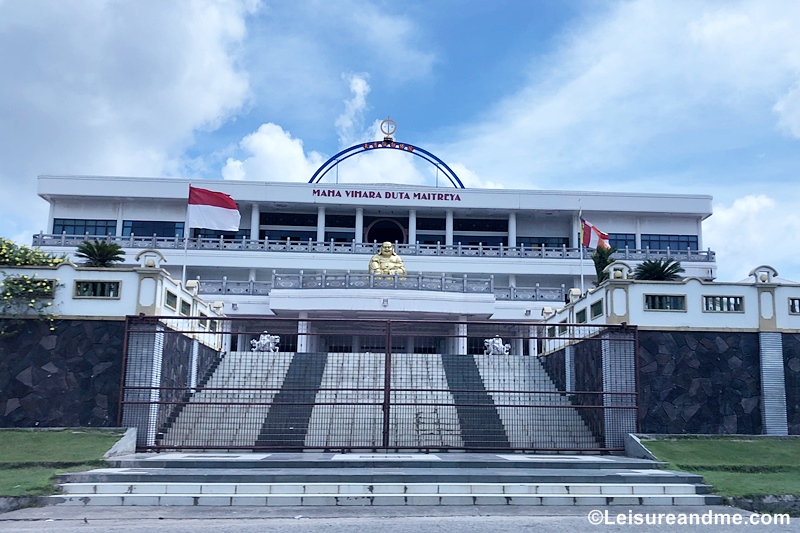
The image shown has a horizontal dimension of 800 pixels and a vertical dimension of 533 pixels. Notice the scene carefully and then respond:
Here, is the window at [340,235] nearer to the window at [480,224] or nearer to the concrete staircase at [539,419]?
the window at [480,224]

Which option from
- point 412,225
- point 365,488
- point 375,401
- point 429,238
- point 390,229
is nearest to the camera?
point 365,488

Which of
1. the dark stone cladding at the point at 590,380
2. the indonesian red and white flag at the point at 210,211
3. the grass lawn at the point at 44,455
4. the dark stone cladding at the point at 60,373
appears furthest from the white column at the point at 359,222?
the grass lawn at the point at 44,455

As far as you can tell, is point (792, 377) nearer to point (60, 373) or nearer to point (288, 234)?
point (60, 373)

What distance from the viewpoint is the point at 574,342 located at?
19.2 metres

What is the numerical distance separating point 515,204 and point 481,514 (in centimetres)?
3820

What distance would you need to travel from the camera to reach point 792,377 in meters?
17.0

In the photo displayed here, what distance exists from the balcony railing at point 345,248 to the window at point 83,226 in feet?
5.09

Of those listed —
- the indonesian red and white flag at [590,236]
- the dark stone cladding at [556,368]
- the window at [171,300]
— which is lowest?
the dark stone cladding at [556,368]

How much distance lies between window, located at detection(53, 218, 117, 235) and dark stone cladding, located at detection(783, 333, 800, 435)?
40.5 m

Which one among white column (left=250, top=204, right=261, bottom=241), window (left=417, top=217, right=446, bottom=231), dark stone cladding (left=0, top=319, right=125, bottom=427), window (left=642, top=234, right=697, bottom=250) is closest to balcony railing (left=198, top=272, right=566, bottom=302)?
white column (left=250, top=204, right=261, bottom=241)

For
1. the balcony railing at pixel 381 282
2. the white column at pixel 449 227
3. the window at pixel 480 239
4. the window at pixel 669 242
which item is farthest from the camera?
the window at pixel 480 239

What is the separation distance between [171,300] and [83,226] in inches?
1300

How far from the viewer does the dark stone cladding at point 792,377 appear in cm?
1675

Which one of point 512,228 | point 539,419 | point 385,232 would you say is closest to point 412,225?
point 385,232
